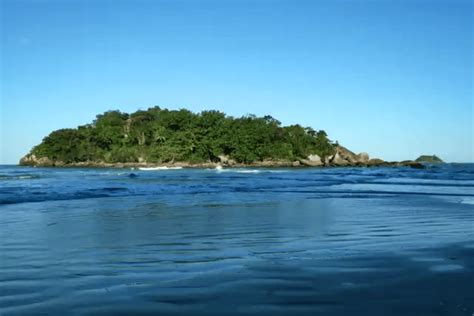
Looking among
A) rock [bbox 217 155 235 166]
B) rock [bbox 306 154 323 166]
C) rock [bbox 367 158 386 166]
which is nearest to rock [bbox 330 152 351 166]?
rock [bbox 306 154 323 166]

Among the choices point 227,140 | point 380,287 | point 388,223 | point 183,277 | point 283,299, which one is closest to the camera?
point 283,299

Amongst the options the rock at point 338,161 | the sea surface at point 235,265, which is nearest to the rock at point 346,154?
the rock at point 338,161

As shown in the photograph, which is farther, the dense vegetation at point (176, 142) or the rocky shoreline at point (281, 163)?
the dense vegetation at point (176, 142)

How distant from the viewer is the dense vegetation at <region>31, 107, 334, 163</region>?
109750 mm

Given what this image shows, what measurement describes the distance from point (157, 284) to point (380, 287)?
2.58m

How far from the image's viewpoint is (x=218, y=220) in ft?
37.8

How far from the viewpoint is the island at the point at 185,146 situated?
10975cm

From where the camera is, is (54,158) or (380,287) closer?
(380,287)

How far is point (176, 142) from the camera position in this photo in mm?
109375

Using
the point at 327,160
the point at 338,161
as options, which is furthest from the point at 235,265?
the point at 338,161

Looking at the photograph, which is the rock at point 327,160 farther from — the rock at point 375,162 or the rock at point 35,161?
the rock at point 35,161

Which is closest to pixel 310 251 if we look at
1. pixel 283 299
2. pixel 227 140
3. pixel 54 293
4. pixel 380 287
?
pixel 380 287

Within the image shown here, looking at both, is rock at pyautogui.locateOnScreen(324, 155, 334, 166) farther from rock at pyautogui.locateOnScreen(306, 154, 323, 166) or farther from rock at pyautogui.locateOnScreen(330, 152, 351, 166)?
rock at pyautogui.locateOnScreen(306, 154, 323, 166)

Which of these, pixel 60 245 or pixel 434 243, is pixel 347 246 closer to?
pixel 434 243
